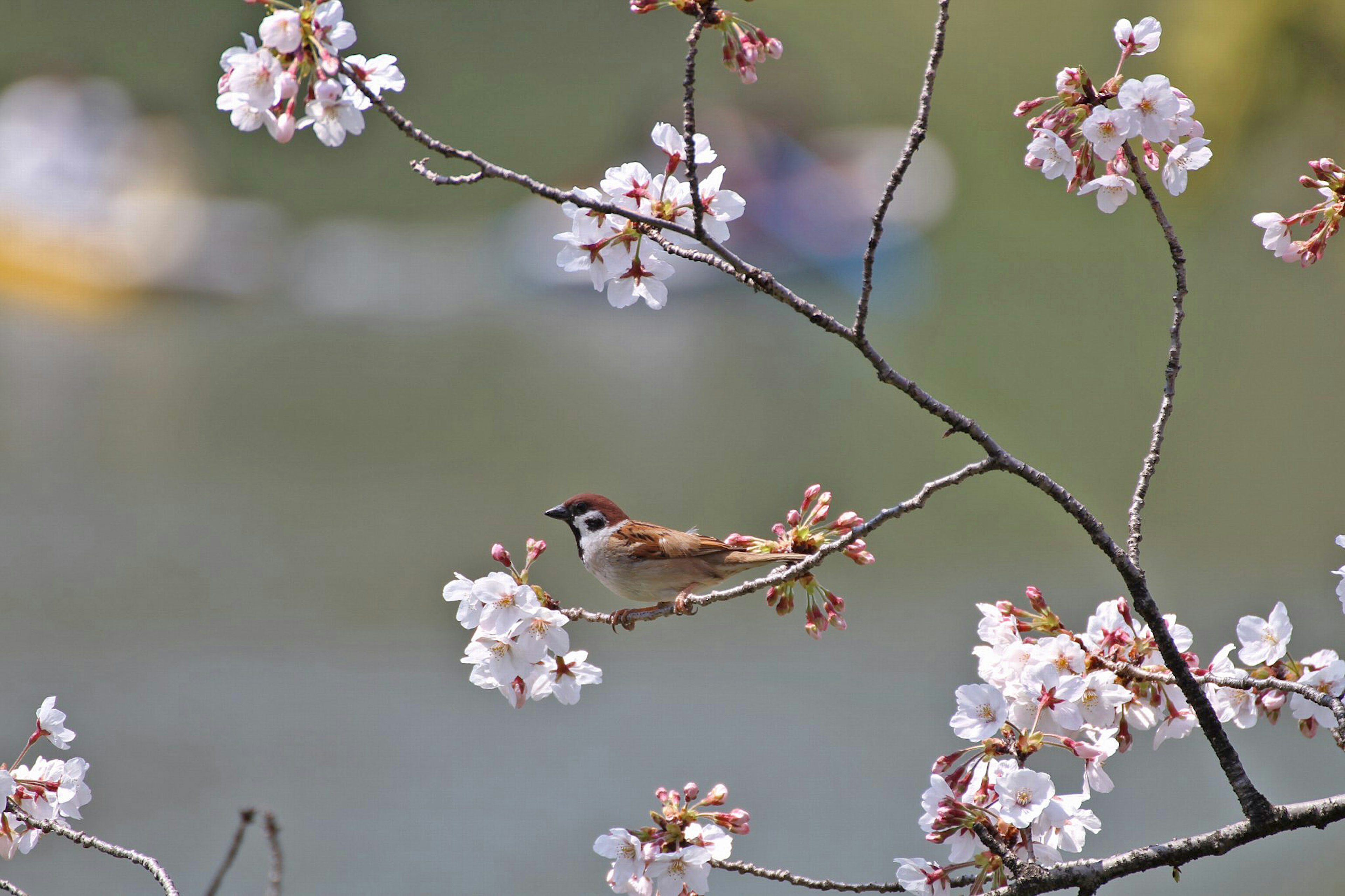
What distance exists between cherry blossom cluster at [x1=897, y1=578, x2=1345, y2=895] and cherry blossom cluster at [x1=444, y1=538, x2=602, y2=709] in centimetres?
29

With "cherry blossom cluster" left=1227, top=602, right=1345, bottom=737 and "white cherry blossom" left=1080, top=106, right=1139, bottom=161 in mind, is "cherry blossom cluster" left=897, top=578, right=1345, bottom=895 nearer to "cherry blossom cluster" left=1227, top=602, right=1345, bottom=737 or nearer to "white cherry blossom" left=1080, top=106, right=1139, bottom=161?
"cherry blossom cluster" left=1227, top=602, right=1345, bottom=737

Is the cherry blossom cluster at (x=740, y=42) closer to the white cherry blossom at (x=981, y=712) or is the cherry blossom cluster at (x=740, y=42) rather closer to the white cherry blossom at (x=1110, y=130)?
the white cherry blossom at (x=1110, y=130)

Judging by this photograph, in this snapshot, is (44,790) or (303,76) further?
(44,790)

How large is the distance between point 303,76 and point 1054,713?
683 mm

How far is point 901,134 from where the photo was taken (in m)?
12.9

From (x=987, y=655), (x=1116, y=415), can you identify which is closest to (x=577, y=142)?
(x=1116, y=415)

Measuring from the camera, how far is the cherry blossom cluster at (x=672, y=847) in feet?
2.97

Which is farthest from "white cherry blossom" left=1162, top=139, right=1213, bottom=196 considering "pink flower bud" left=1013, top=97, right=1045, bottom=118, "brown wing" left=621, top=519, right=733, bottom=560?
"brown wing" left=621, top=519, right=733, bottom=560

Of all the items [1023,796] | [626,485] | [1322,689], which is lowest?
[1023,796]

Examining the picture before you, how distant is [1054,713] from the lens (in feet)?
3.00

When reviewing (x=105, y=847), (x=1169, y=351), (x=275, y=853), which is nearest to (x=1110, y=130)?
(x=1169, y=351)

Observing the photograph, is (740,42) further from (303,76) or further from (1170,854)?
(1170,854)

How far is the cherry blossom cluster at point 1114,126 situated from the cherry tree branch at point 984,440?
22 centimetres

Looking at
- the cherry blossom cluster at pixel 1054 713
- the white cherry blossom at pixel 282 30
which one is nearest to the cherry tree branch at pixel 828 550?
the cherry blossom cluster at pixel 1054 713
